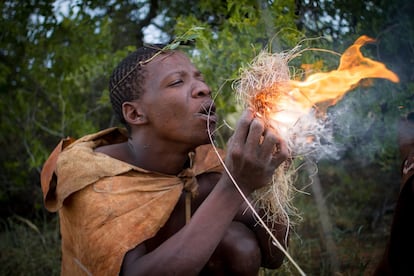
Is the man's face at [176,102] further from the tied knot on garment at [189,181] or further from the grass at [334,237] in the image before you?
the grass at [334,237]

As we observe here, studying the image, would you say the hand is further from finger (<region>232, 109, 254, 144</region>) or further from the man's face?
the man's face

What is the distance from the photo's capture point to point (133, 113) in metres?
2.62

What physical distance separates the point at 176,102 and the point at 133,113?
313 millimetres

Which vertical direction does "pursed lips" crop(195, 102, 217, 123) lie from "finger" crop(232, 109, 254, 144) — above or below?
below

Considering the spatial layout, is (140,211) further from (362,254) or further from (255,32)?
(362,254)

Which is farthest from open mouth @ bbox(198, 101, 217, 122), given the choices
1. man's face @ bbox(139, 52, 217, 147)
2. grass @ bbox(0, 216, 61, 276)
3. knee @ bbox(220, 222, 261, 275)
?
grass @ bbox(0, 216, 61, 276)

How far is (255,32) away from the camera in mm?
3287

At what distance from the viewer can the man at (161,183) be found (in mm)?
2016

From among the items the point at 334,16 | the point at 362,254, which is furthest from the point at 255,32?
the point at 362,254

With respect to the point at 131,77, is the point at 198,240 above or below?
below

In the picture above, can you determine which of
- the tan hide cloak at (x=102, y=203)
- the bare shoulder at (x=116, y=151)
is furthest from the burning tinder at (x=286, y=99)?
the bare shoulder at (x=116, y=151)

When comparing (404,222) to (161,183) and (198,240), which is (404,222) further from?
(161,183)

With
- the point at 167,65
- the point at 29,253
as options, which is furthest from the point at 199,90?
the point at 29,253

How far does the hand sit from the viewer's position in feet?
6.30
